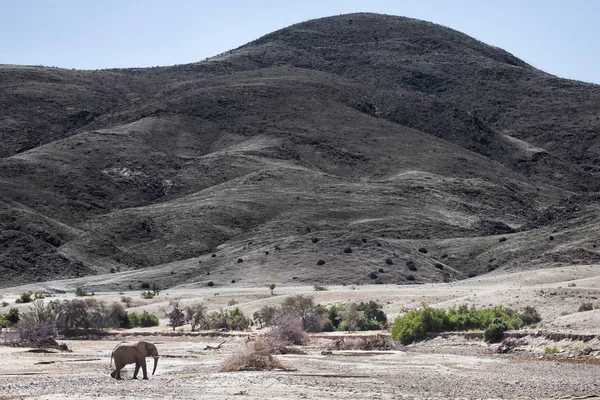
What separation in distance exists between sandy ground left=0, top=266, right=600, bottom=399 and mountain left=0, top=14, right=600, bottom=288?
34796 mm

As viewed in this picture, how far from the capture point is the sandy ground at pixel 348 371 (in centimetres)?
1850

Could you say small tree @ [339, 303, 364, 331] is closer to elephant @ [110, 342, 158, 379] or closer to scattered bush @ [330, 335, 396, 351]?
scattered bush @ [330, 335, 396, 351]

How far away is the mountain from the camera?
7594 centimetres

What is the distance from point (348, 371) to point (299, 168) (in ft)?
298

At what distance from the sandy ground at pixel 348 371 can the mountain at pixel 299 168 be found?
34.8m

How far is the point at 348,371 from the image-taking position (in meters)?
22.4

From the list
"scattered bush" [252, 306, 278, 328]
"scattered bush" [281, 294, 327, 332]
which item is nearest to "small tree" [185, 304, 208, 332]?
"scattered bush" [252, 306, 278, 328]

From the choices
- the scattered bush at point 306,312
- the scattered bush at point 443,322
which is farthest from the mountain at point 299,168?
the scattered bush at point 443,322

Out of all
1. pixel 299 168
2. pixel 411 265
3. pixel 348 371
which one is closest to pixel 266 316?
pixel 348 371

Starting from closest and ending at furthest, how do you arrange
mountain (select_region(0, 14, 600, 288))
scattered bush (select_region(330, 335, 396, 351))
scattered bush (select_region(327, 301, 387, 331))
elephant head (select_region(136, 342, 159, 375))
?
elephant head (select_region(136, 342, 159, 375)) < scattered bush (select_region(330, 335, 396, 351)) < scattered bush (select_region(327, 301, 387, 331)) < mountain (select_region(0, 14, 600, 288))

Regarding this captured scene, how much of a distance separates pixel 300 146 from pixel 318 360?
9891cm

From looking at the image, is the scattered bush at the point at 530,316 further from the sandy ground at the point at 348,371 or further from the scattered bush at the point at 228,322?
the scattered bush at the point at 228,322

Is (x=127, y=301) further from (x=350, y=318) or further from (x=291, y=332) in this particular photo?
(x=291, y=332)

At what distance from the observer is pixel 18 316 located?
42719 mm
